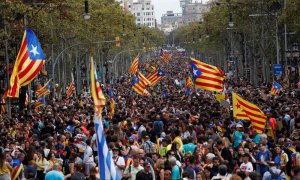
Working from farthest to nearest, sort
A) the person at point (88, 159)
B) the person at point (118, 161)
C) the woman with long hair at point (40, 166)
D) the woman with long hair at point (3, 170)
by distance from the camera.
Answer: the woman with long hair at point (40, 166), the person at point (88, 159), the person at point (118, 161), the woman with long hair at point (3, 170)

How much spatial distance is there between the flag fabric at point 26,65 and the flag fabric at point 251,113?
5.78 metres

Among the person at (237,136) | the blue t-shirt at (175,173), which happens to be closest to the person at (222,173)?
the blue t-shirt at (175,173)

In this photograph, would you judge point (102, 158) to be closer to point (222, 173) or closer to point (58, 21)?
point (222, 173)

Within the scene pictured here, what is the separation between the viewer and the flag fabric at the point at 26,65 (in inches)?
963

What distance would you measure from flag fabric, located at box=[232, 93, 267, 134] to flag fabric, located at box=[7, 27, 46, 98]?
19.0 feet

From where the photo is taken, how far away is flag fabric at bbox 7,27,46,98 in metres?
24.5

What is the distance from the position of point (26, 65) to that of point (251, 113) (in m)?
6.72

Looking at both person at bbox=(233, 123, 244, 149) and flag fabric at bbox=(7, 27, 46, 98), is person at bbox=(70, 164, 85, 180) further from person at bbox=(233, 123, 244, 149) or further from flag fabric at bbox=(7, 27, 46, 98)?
flag fabric at bbox=(7, 27, 46, 98)

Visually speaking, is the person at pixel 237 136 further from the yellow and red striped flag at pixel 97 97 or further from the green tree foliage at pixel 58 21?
the green tree foliage at pixel 58 21

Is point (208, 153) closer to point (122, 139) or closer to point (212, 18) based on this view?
point (122, 139)

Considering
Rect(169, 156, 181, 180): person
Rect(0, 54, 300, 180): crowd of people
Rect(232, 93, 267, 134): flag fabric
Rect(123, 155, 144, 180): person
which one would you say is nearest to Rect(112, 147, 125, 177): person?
Rect(0, 54, 300, 180): crowd of people

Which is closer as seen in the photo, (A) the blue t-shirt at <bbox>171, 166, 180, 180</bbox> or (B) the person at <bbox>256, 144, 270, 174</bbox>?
(A) the blue t-shirt at <bbox>171, 166, 180, 180</bbox>

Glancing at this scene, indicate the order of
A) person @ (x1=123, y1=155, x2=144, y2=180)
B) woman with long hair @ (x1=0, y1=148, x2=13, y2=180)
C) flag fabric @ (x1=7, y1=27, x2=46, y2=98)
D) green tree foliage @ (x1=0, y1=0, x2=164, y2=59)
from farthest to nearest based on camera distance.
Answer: green tree foliage @ (x1=0, y1=0, x2=164, y2=59), flag fabric @ (x1=7, y1=27, x2=46, y2=98), woman with long hair @ (x1=0, y1=148, x2=13, y2=180), person @ (x1=123, y1=155, x2=144, y2=180)

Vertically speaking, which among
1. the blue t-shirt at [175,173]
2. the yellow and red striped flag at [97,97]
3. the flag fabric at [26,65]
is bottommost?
the blue t-shirt at [175,173]
